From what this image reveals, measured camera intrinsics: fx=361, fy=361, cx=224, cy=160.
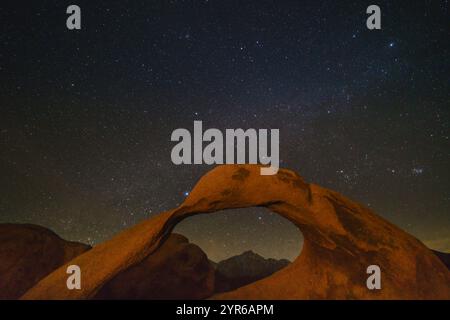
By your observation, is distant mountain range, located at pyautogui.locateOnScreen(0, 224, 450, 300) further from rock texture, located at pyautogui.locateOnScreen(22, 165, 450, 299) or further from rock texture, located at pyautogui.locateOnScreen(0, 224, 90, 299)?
rock texture, located at pyautogui.locateOnScreen(22, 165, 450, 299)

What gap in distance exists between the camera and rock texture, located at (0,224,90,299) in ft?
36.1

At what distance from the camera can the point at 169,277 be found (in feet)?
43.9

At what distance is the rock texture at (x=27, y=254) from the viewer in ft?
36.1

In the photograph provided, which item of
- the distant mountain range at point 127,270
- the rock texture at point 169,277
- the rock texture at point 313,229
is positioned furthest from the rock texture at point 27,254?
the rock texture at point 313,229

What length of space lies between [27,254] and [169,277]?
15.8 ft

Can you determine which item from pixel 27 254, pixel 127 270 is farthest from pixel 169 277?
pixel 27 254

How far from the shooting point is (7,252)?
11.3m

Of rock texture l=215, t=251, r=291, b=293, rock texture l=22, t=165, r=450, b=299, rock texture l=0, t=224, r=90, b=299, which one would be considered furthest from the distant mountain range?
rock texture l=22, t=165, r=450, b=299

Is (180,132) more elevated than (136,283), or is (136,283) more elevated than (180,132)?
(180,132)

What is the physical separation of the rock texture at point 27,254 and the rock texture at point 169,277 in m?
1.93

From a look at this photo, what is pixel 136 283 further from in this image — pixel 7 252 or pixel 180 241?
pixel 7 252
